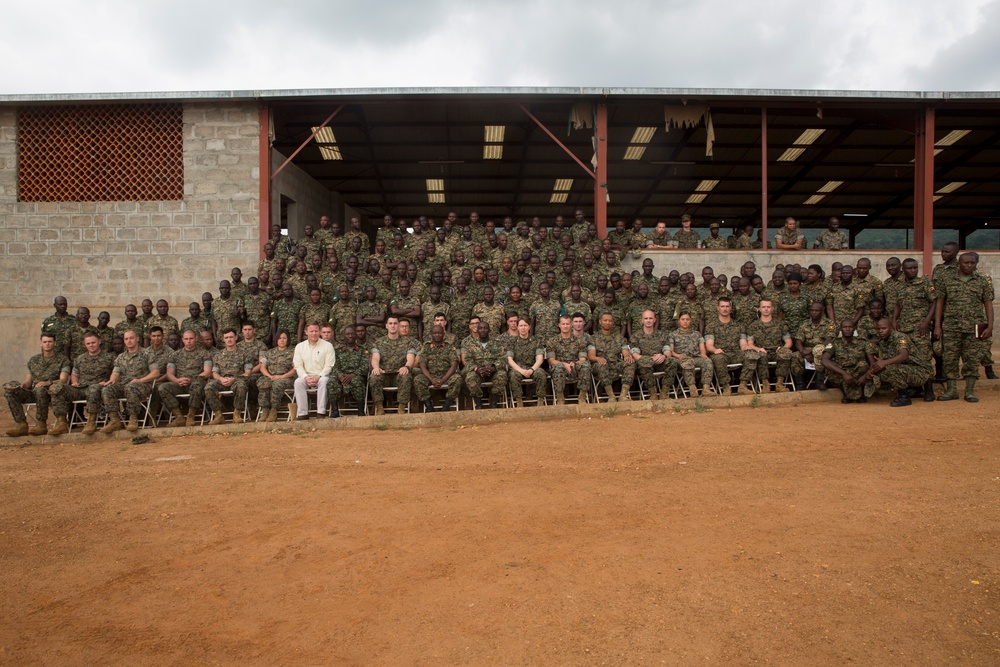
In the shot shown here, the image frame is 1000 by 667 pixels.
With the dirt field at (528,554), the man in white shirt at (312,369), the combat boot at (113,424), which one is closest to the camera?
the dirt field at (528,554)

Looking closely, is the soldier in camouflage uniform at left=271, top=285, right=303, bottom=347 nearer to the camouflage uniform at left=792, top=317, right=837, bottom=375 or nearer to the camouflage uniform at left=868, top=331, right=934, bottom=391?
the camouflage uniform at left=792, top=317, right=837, bottom=375

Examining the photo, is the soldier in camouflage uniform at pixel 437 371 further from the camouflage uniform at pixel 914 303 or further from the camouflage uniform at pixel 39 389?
the camouflage uniform at pixel 914 303

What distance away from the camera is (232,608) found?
346 centimetres

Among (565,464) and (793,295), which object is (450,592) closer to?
(565,464)

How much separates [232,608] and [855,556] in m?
3.27

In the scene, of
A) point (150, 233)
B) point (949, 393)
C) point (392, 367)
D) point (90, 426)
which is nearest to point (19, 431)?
point (90, 426)

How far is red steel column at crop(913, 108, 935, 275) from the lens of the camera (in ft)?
40.2

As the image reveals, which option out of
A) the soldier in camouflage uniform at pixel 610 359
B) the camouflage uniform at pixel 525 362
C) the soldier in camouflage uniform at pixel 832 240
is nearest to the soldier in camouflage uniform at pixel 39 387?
the camouflage uniform at pixel 525 362

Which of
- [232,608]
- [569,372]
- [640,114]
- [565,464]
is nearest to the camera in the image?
[232,608]

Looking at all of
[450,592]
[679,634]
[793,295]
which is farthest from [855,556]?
[793,295]

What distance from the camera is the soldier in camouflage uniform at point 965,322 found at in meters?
7.96

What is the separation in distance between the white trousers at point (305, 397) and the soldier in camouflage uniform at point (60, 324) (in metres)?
3.80

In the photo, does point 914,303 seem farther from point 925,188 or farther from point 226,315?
point 226,315

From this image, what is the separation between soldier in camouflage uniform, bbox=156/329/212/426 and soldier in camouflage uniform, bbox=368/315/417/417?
213 cm
